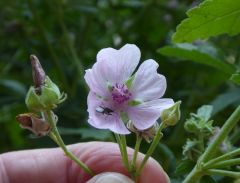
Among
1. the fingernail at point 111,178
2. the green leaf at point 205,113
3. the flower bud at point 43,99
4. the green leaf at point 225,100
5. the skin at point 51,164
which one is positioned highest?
the flower bud at point 43,99

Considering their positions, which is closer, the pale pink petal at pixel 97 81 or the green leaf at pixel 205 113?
the pale pink petal at pixel 97 81

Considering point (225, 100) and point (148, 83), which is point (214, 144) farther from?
point (225, 100)

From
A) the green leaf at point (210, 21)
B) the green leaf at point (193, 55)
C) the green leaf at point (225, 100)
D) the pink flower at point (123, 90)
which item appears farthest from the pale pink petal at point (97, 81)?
the green leaf at point (225, 100)

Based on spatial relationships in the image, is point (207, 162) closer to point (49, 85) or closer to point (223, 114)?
point (49, 85)

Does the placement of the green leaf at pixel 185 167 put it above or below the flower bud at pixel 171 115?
below

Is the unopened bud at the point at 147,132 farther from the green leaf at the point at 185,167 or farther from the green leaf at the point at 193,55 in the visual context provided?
the green leaf at the point at 193,55

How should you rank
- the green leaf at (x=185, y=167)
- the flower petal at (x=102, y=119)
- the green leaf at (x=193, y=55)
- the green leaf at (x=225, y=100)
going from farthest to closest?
1. the green leaf at (x=225, y=100)
2. the green leaf at (x=193, y=55)
3. the green leaf at (x=185, y=167)
4. the flower petal at (x=102, y=119)

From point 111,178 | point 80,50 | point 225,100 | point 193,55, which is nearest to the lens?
point 111,178

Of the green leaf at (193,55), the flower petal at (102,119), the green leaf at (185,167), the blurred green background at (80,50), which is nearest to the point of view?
the flower petal at (102,119)

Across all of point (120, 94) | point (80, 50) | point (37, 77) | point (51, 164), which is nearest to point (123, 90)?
point (120, 94)
